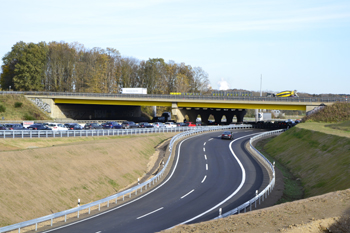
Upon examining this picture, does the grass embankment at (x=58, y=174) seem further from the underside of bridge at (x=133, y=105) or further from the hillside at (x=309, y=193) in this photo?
the underside of bridge at (x=133, y=105)

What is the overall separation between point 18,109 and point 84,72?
36.5 m

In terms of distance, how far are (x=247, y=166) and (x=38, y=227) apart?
2321 centimetres

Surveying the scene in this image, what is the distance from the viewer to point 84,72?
117688mm

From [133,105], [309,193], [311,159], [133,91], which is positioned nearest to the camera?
[309,193]

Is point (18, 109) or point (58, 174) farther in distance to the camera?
point (18, 109)

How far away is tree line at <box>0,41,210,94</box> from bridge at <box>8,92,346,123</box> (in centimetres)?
1656

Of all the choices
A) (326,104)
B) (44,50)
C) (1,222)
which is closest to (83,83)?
(44,50)

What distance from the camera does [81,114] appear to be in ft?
322

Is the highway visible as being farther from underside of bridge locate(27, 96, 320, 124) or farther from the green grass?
underside of bridge locate(27, 96, 320, 124)

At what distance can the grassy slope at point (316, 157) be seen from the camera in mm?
27125

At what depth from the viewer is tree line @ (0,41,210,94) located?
107938 millimetres

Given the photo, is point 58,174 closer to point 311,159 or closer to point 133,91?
point 311,159

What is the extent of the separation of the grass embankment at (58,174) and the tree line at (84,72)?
73044 millimetres

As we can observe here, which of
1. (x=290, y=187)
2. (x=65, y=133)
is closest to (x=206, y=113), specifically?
(x=65, y=133)
